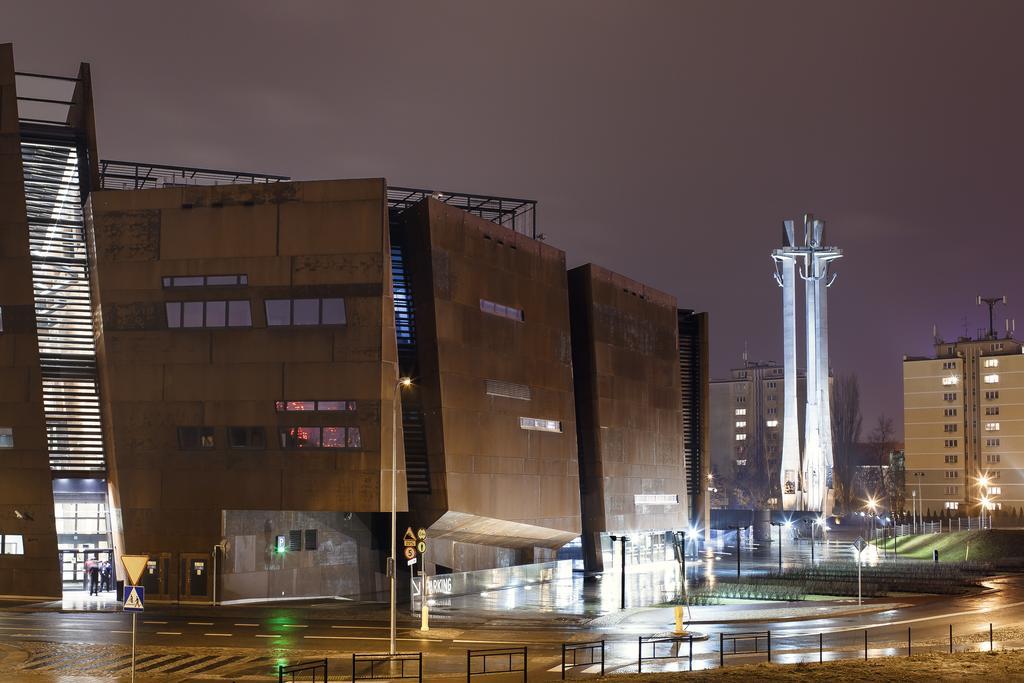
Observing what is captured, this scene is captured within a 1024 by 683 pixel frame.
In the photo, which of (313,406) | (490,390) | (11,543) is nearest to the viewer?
(313,406)

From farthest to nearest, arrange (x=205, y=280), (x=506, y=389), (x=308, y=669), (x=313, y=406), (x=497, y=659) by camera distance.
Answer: (x=506, y=389) < (x=205, y=280) < (x=313, y=406) < (x=497, y=659) < (x=308, y=669)

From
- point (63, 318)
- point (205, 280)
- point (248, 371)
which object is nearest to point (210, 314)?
point (205, 280)

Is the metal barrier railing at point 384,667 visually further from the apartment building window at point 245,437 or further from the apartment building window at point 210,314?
the apartment building window at point 210,314

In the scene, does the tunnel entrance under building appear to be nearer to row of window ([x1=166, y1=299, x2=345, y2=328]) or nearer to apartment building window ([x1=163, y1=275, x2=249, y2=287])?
row of window ([x1=166, y1=299, x2=345, y2=328])

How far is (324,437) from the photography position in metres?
53.2

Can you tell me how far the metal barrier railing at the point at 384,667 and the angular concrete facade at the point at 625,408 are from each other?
137 ft

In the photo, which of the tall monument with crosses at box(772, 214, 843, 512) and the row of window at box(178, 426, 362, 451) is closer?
the row of window at box(178, 426, 362, 451)

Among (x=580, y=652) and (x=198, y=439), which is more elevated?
(x=198, y=439)

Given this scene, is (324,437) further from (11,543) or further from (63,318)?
(11,543)

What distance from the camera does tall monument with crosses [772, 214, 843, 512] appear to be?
14850 cm

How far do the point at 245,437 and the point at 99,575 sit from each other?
11.2 m

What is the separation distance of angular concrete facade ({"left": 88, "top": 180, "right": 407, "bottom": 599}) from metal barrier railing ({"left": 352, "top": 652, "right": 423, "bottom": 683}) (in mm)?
19681

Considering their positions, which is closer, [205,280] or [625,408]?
[205,280]

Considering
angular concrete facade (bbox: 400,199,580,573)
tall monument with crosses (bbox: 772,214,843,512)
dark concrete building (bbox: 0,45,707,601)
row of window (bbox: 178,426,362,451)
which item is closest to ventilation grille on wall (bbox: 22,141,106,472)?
dark concrete building (bbox: 0,45,707,601)
